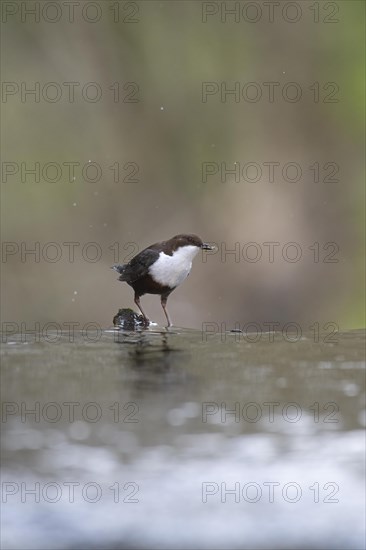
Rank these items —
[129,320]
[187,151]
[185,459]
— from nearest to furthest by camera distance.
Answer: [185,459] → [129,320] → [187,151]

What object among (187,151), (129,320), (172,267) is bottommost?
(129,320)

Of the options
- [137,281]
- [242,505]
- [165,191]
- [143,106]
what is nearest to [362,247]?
[165,191]

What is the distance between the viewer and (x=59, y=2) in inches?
459

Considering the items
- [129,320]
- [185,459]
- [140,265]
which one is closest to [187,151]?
[140,265]

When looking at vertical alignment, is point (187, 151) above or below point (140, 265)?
above

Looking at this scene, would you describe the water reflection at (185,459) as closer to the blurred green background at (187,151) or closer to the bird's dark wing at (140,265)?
the bird's dark wing at (140,265)

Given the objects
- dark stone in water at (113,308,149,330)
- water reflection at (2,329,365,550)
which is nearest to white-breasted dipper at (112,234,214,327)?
dark stone in water at (113,308,149,330)

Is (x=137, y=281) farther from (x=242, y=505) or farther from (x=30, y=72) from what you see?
(x=30, y=72)

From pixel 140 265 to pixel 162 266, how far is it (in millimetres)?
143

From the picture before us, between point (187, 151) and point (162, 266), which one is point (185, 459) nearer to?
point (162, 266)

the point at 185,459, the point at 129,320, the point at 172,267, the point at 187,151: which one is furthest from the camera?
the point at 187,151

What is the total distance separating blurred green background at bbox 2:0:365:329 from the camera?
1145cm

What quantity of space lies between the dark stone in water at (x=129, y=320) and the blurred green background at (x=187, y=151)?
20.4ft

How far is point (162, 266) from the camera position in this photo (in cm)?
513
